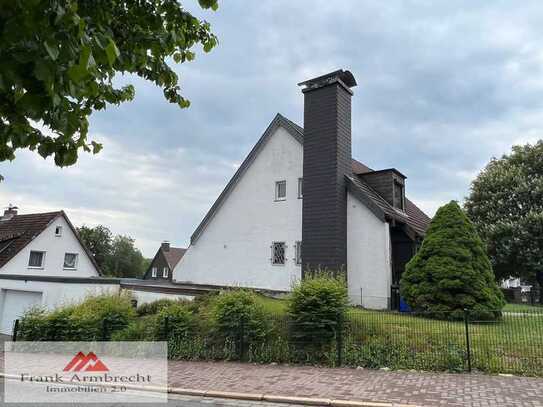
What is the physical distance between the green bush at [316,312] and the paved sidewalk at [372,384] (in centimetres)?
88

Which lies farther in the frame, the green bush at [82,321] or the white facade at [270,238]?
the white facade at [270,238]

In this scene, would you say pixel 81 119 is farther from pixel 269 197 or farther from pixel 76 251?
pixel 76 251

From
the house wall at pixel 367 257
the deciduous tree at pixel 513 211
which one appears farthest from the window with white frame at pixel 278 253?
the deciduous tree at pixel 513 211

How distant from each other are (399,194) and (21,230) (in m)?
23.5

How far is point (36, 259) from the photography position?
25266 millimetres

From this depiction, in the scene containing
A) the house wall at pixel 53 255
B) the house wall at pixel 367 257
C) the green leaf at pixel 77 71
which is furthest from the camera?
the house wall at pixel 53 255

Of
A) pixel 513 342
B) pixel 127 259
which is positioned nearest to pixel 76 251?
pixel 513 342

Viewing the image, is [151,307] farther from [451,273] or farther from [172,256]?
[172,256]

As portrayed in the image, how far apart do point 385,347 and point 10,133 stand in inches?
344

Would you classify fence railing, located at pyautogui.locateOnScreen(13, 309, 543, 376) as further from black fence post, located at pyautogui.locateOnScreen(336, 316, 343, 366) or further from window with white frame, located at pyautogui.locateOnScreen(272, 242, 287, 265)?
window with white frame, located at pyautogui.locateOnScreen(272, 242, 287, 265)

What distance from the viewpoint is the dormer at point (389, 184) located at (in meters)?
17.9

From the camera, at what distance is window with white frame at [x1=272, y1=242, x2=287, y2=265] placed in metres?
17.8

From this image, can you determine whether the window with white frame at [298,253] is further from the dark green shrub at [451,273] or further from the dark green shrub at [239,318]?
the dark green shrub at [239,318]

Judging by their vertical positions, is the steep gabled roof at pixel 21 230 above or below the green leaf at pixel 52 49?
above
